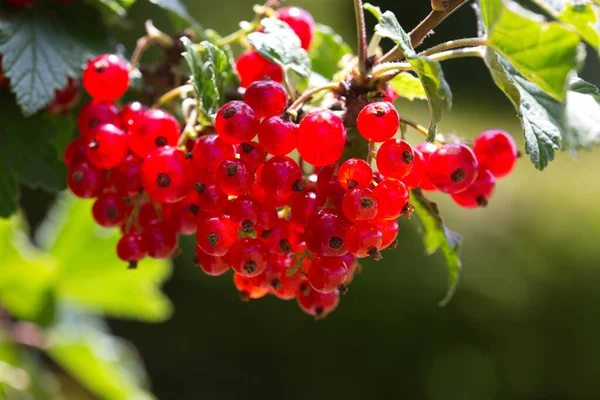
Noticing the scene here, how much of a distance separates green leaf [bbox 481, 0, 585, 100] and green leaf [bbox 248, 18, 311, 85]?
21cm

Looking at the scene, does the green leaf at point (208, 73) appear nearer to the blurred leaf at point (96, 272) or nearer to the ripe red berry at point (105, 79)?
the ripe red berry at point (105, 79)

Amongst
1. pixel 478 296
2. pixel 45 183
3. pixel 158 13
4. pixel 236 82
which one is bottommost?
pixel 478 296

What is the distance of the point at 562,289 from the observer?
→ 2393mm

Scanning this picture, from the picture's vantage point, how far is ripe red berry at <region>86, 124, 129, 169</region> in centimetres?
65

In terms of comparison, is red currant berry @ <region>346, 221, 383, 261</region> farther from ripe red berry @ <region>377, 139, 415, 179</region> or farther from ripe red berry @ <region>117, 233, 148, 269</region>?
ripe red berry @ <region>117, 233, 148, 269</region>

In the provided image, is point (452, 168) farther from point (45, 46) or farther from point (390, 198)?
point (45, 46)

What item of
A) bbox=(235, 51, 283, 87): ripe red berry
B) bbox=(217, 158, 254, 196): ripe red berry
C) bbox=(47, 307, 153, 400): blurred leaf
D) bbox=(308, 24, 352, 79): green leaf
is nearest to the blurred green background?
bbox=(47, 307, 153, 400): blurred leaf

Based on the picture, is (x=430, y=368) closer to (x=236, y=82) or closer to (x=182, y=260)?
(x=182, y=260)

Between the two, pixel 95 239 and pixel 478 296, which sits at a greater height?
pixel 95 239

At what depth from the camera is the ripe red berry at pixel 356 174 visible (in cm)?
55

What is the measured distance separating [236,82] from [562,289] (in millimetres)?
1984

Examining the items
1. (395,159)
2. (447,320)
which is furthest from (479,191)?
(447,320)

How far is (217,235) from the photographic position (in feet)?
1.89

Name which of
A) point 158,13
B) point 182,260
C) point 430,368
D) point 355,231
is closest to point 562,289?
point 430,368
